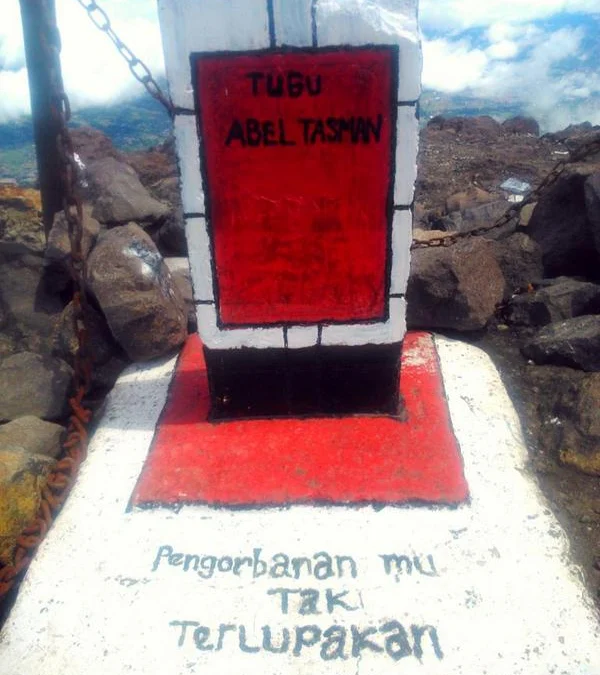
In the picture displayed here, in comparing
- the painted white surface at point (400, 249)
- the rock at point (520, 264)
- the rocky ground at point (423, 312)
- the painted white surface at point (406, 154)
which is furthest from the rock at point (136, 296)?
the rock at point (520, 264)

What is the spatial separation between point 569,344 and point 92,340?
7.63ft

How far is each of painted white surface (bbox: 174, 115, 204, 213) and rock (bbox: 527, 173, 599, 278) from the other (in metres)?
2.32

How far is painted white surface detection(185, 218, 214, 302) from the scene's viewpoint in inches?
99.3

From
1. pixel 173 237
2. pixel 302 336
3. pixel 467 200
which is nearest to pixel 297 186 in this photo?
Result: pixel 302 336

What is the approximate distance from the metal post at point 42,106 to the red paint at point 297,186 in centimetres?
127

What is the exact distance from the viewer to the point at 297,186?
246 centimetres

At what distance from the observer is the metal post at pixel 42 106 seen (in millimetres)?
3404

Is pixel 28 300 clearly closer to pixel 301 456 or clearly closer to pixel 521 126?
pixel 301 456

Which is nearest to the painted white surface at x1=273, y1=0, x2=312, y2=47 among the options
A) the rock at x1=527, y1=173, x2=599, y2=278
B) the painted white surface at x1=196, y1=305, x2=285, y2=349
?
the painted white surface at x1=196, y1=305, x2=285, y2=349

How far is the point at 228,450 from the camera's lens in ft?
8.79

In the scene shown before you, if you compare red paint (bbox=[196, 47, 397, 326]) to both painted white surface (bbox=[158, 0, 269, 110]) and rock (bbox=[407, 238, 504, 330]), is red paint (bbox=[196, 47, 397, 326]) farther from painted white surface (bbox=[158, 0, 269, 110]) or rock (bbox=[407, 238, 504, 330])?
rock (bbox=[407, 238, 504, 330])

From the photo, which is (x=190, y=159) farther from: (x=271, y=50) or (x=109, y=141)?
(x=109, y=141)

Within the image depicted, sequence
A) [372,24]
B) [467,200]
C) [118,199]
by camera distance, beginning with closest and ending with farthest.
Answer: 1. [372,24]
2. [118,199]
3. [467,200]

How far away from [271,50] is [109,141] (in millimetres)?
4733
